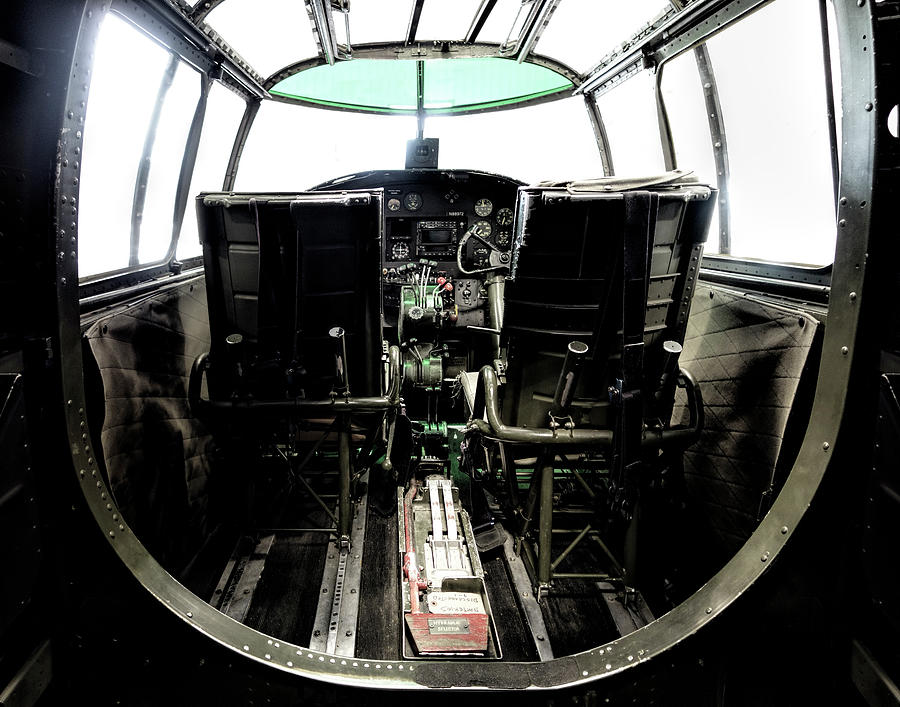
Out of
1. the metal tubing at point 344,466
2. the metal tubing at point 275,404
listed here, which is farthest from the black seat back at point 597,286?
the metal tubing at point 344,466

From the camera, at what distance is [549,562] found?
7.95 ft

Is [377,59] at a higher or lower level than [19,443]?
higher

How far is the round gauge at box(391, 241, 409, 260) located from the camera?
4598 millimetres

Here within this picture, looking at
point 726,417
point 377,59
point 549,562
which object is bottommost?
point 549,562

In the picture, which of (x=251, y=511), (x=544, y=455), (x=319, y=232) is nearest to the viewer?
(x=319, y=232)

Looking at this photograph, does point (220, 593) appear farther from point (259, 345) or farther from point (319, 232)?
point (319, 232)

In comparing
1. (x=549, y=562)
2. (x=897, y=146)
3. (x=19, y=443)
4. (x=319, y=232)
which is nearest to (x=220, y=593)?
(x=19, y=443)

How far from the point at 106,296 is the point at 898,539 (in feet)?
9.89

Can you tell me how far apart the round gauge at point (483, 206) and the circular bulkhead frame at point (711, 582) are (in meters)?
3.38

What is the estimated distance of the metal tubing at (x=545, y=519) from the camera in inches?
93.5

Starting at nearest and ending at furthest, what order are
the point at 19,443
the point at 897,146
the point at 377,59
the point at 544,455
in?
the point at 897,146
the point at 19,443
the point at 544,455
the point at 377,59

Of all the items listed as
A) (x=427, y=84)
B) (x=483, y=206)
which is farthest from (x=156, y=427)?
(x=427, y=84)

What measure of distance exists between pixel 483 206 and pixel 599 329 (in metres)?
2.76

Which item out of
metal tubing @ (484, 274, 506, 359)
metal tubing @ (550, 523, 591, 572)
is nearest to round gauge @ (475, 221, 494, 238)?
metal tubing @ (484, 274, 506, 359)
